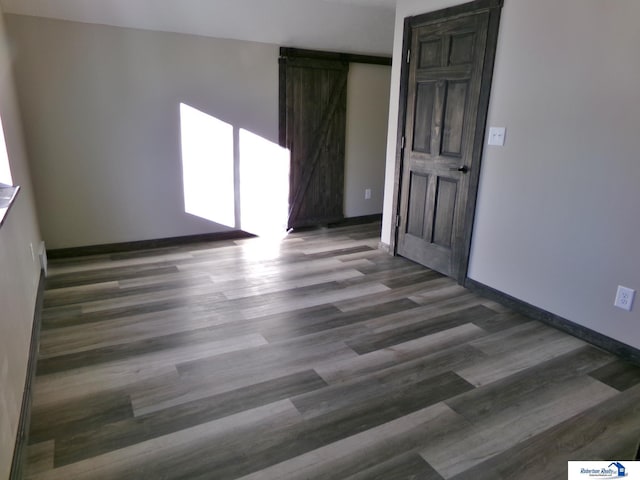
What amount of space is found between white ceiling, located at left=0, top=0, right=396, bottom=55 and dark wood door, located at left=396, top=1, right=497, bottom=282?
41.2 inches

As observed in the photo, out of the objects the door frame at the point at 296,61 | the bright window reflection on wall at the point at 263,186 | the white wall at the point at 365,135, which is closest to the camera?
the door frame at the point at 296,61

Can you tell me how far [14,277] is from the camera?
6.96 ft

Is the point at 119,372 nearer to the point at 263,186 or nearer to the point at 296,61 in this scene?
the point at 263,186

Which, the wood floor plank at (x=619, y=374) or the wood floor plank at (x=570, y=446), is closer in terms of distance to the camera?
the wood floor plank at (x=570, y=446)

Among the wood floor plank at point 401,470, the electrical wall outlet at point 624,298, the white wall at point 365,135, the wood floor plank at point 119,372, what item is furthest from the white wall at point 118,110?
the electrical wall outlet at point 624,298

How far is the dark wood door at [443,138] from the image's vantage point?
3.21 meters

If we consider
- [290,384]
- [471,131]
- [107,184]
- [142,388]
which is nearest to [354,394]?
[290,384]

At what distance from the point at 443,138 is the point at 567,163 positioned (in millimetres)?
1034

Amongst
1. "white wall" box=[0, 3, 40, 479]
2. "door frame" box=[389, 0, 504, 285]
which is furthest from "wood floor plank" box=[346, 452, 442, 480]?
"door frame" box=[389, 0, 504, 285]

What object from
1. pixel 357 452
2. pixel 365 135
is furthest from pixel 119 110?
pixel 357 452

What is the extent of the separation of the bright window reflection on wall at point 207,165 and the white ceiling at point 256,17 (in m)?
0.75

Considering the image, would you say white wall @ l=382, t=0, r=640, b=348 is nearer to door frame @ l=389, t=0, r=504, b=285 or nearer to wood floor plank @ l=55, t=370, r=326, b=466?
door frame @ l=389, t=0, r=504, b=285

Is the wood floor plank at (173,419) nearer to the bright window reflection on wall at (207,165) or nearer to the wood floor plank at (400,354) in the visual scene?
the wood floor plank at (400,354)

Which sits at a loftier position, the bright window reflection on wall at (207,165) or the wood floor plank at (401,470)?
the bright window reflection on wall at (207,165)
